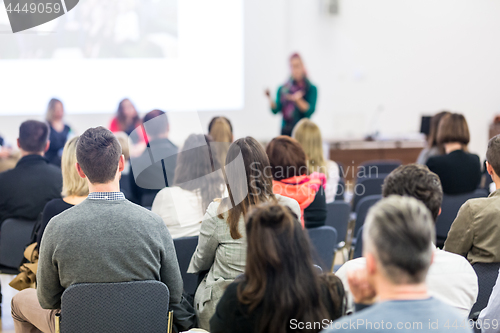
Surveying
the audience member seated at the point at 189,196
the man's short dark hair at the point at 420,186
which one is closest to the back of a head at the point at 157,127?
the audience member seated at the point at 189,196

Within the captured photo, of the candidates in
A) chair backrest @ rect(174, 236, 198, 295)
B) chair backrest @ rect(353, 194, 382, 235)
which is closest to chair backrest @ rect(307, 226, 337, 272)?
chair backrest @ rect(353, 194, 382, 235)

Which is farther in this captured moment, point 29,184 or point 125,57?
point 125,57

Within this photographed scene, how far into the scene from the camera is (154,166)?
3.28 meters

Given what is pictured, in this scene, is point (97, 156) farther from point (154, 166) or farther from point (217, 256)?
point (154, 166)

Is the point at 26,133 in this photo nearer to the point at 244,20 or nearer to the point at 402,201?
the point at 402,201

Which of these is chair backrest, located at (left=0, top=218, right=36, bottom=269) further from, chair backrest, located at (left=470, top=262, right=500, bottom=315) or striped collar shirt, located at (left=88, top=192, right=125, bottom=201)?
Answer: chair backrest, located at (left=470, top=262, right=500, bottom=315)

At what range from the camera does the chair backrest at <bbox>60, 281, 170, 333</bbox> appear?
61.7 inches

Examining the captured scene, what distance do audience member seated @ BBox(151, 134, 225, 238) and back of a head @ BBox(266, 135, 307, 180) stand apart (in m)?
0.31

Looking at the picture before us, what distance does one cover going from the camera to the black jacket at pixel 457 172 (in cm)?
310

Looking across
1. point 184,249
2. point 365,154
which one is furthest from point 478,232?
point 365,154

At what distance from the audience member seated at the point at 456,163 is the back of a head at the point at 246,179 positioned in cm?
168

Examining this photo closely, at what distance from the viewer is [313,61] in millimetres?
7613

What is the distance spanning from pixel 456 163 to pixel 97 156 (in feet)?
7.84

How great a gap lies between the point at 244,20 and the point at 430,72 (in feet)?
11.0
